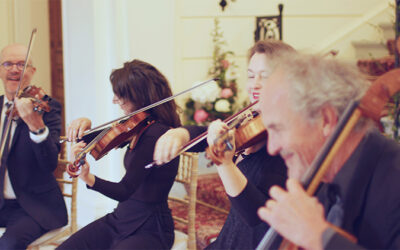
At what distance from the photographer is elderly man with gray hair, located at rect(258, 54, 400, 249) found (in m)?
0.99

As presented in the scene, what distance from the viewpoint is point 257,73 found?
1.70 meters

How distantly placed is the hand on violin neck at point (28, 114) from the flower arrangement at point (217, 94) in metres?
1.75

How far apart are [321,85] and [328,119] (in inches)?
2.9

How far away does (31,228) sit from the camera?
2.19 m

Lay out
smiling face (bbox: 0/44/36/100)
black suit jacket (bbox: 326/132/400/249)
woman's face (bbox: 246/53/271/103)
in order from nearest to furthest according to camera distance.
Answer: black suit jacket (bbox: 326/132/400/249)
woman's face (bbox: 246/53/271/103)
smiling face (bbox: 0/44/36/100)

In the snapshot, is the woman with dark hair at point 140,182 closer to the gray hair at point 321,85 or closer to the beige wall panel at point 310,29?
the gray hair at point 321,85

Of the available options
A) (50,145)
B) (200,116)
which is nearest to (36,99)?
(50,145)

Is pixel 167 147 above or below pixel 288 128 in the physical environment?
below

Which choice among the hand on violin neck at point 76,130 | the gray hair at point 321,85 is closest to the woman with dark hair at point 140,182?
the hand on violin neck at point 76,130

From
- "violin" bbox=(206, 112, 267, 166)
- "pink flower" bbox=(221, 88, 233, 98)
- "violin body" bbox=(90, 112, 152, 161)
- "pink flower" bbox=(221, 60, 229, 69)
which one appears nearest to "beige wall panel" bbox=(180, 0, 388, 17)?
"pink flower" bbox=(221, 60, 229, 69)

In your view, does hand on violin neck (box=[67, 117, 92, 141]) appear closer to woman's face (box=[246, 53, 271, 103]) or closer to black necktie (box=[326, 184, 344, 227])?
woman's face (box=[246, 53, 271, 103])

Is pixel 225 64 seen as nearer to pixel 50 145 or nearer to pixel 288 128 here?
pixel 50 145

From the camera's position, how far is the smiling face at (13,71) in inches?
96.5

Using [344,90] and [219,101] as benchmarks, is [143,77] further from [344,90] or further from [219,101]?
[219,101]
